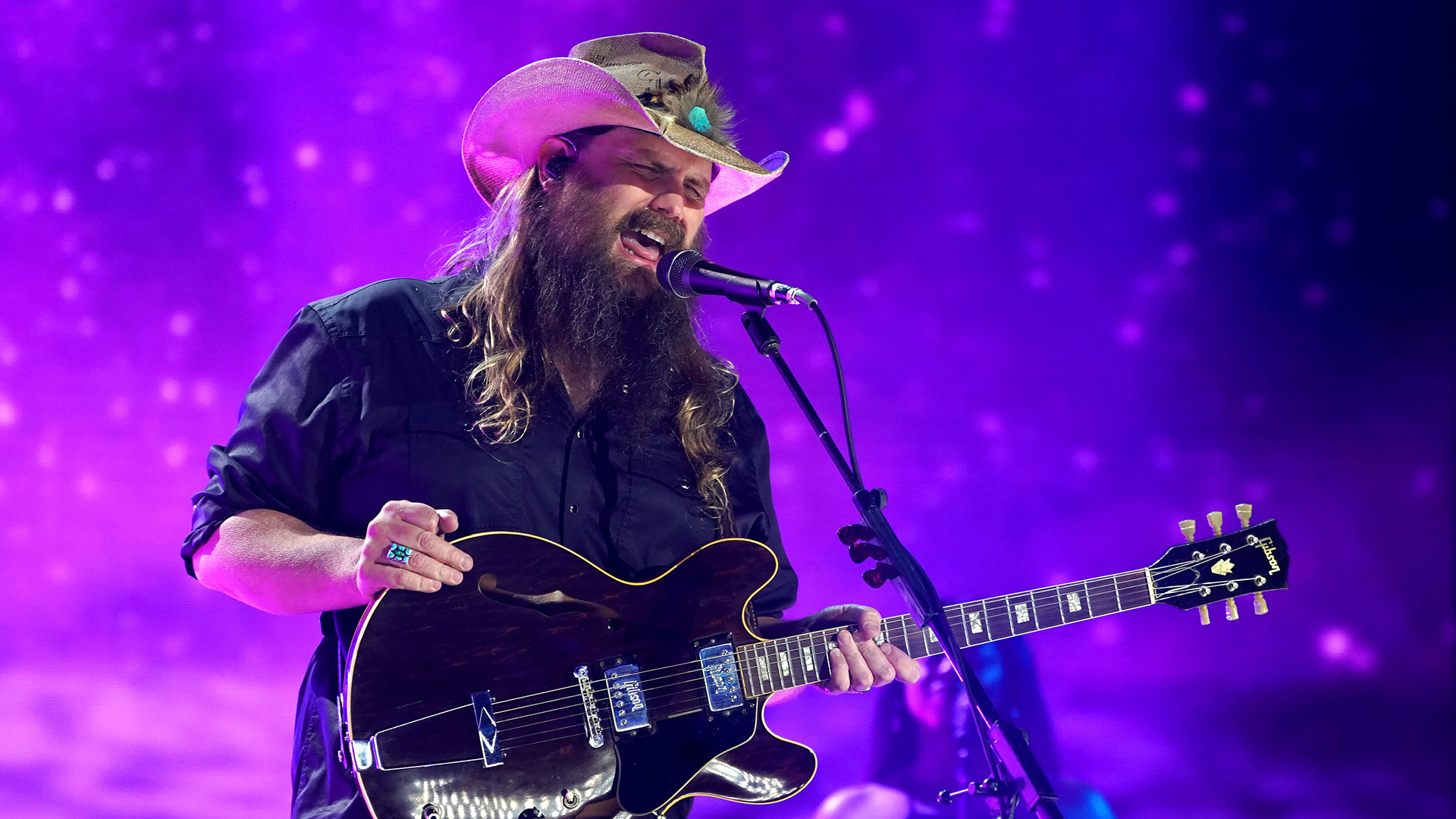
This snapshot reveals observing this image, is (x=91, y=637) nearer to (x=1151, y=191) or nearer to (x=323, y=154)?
(x=323, y=154)

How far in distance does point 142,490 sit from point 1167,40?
414cm

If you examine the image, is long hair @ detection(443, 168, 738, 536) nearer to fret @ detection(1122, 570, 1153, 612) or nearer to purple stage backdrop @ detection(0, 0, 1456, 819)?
fret @ detection(1122, 570, 1153, 612)

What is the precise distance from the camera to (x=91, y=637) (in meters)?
3.32

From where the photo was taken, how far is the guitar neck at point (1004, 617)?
2.28m

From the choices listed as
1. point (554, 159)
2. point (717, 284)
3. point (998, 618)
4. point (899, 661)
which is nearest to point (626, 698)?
point (899, 661)

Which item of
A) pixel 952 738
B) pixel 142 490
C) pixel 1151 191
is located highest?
pixel 1151 191

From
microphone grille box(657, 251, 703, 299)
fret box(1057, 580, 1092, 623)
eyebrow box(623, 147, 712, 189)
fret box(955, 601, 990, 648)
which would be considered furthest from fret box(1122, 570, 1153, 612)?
eyebrow box(623, 147, 712, 189)

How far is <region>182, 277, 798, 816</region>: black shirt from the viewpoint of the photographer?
6.36 ft

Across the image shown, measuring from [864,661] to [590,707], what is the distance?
0.67 metres

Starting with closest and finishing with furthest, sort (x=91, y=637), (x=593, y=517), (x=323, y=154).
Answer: (x=593, y=517) < (x=91, y=637) < (x=323, y=154)

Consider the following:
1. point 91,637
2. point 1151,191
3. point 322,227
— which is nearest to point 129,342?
point 322,227

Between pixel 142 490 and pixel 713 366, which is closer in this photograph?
pixel 713 366

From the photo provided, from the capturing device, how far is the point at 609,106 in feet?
7.81

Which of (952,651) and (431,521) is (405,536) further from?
(952,651)
